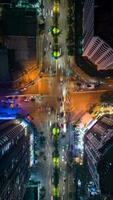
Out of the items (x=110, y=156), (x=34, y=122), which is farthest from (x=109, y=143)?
(x=34, y=122)

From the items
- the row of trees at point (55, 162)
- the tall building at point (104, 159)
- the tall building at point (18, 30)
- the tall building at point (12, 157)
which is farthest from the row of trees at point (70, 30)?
the tall building at point (12, 157)

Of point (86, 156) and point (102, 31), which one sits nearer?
point (102, 31)

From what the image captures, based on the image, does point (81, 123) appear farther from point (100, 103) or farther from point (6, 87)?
point (6, 87)

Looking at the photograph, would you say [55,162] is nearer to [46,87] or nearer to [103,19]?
[46,87]

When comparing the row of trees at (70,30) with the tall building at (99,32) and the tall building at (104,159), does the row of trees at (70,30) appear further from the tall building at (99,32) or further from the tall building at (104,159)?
the tall building at (104,159)

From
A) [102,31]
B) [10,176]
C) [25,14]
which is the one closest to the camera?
[10,176]

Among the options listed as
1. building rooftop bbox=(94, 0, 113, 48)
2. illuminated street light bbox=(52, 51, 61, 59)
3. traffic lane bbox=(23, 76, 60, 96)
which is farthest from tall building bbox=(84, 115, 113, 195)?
illuminated street light bbox=(52, 51, 61, 59)

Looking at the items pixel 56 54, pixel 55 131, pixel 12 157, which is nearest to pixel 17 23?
pixel 56 54

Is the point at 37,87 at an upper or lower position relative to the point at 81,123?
upper
